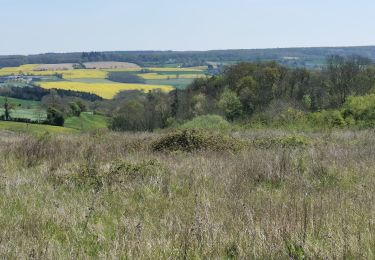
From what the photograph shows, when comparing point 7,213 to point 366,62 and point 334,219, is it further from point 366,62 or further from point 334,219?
point 366,62

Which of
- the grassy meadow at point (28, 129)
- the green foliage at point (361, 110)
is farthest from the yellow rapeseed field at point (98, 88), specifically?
the green foliage at point (361, 110)

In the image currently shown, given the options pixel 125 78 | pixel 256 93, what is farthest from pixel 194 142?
pixel 125 78

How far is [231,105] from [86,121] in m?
26.9

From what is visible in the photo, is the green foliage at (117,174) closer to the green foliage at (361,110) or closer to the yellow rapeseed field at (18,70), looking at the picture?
the green foliage at (361,110)

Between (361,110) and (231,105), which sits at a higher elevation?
(361,110)

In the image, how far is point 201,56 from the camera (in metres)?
198

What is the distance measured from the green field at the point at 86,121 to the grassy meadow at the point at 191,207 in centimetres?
5494

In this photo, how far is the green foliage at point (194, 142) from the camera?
10.3 meters

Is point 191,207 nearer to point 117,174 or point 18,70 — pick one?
point 117,174

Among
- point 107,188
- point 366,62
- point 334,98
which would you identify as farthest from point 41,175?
point 366,62

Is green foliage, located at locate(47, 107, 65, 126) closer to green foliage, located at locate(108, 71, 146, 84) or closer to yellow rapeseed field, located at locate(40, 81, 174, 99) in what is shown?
yellow rapeseed field, located at locate(40, 81, 174, 99)

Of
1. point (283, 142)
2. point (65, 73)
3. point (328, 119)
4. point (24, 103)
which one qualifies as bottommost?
point (24, 103)

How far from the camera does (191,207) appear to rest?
15.8 feet

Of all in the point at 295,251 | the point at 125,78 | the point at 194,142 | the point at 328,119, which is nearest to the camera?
the point at 295,251
